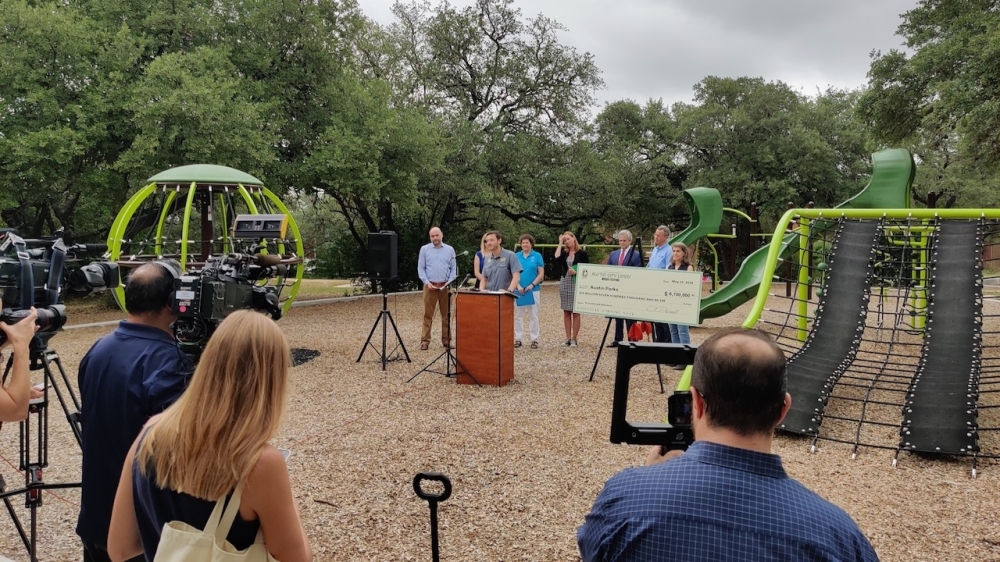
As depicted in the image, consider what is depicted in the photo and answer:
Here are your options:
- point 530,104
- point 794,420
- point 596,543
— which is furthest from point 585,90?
point 596,543

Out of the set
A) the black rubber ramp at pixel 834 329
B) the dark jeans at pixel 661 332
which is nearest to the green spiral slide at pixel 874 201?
the dark jeans at pixel 661 332

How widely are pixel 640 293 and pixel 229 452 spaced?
185 inches

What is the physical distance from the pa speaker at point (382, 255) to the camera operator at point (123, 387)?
4.51 m

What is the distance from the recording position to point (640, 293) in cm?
556

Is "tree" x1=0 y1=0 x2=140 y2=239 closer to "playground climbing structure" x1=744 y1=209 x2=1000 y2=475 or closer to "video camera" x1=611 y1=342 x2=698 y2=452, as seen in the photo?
"playground climbing structure" x1=744 y1=209 x2=1000 y2=475

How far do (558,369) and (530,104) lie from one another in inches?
541

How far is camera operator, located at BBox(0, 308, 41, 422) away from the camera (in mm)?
1877

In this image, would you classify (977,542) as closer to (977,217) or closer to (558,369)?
(977,217)

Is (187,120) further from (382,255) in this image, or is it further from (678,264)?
(678,264)

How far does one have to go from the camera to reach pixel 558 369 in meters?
6.85

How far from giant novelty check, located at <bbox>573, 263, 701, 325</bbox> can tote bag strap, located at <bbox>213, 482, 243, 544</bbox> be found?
446cm

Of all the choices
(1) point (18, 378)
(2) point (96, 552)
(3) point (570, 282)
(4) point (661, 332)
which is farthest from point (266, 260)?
(3) point (570, 282)

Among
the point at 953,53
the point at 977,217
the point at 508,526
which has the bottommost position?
the point at 508,526

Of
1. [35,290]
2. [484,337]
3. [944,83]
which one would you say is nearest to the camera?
[35,290]
